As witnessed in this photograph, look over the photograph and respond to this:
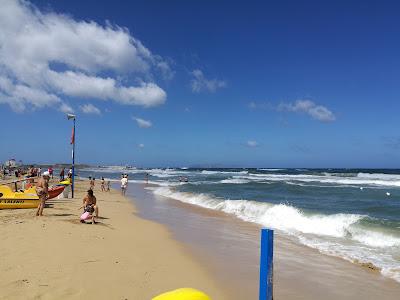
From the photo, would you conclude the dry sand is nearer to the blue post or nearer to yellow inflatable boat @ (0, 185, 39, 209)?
the blue post

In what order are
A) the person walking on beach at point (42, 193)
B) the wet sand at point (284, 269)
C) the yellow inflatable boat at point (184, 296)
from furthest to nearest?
the person walking on beach at point (42, 193), the wet sand at point (284, 269), the yellow inflatable boat at point (184, 296)

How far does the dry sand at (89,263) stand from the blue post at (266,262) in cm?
229

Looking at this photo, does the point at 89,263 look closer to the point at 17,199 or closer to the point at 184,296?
the point at 184,296

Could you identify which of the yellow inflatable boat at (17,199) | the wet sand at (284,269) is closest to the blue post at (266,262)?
the wet sand at (284,269)

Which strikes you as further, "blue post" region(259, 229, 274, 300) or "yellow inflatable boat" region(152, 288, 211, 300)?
"blue post" region(259, 229, 274, 300)

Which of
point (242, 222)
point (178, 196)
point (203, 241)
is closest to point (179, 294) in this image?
point (203, 241)

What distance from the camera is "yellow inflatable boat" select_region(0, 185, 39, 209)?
1289 centimetres

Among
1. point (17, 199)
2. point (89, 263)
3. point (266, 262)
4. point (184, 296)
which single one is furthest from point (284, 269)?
point (17, 199)

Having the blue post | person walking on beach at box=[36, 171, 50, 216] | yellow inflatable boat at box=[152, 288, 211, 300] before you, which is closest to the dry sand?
person walking on beach at box=[36, 171, 50, 216]

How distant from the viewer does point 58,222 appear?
10539 millimetres

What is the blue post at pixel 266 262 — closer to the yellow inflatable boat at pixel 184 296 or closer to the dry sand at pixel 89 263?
the yellow inflatable boat at pixel 184 296

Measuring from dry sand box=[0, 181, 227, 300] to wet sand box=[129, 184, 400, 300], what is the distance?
1.41 feet

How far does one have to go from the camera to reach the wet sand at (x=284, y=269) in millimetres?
6076

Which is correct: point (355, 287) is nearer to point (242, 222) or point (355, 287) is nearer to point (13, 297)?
point (13, 297)
